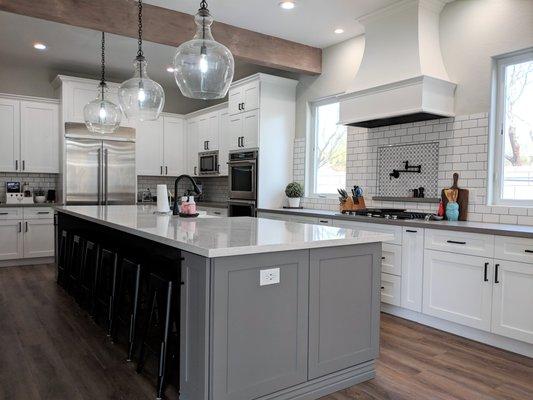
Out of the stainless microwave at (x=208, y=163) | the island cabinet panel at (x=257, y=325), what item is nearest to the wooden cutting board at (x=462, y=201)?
the island cabinet panel at (x=257, y=325)

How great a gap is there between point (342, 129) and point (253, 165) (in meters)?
1.24

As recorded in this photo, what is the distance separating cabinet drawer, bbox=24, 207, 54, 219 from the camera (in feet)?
20.2

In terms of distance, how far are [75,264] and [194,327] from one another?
9.41ft

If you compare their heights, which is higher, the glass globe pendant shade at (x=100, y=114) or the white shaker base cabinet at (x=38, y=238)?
the glass globe pendant shade at (x=100, y=114)

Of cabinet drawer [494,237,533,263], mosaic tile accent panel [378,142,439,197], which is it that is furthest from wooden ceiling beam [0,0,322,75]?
cabinet drawer [494,237,533,263]

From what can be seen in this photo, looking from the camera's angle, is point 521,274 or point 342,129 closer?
point 521,274

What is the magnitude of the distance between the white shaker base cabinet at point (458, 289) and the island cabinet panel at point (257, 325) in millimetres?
1667

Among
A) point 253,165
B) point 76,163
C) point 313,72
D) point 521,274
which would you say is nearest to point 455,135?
point 521,274

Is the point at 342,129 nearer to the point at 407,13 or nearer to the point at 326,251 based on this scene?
the point at 407,13

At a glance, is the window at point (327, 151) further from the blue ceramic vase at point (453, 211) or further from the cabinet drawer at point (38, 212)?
the cabinet drawer at point (38, 212)

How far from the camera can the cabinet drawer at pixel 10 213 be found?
19.7 ft

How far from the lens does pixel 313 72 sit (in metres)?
5.50

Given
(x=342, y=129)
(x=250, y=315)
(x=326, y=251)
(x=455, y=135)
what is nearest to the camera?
(x=250, y=315)

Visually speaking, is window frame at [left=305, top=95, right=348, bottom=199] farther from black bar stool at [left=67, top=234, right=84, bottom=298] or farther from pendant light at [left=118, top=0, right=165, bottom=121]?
black bar stool at [left=67, top=234, right=84, bottom=298]
